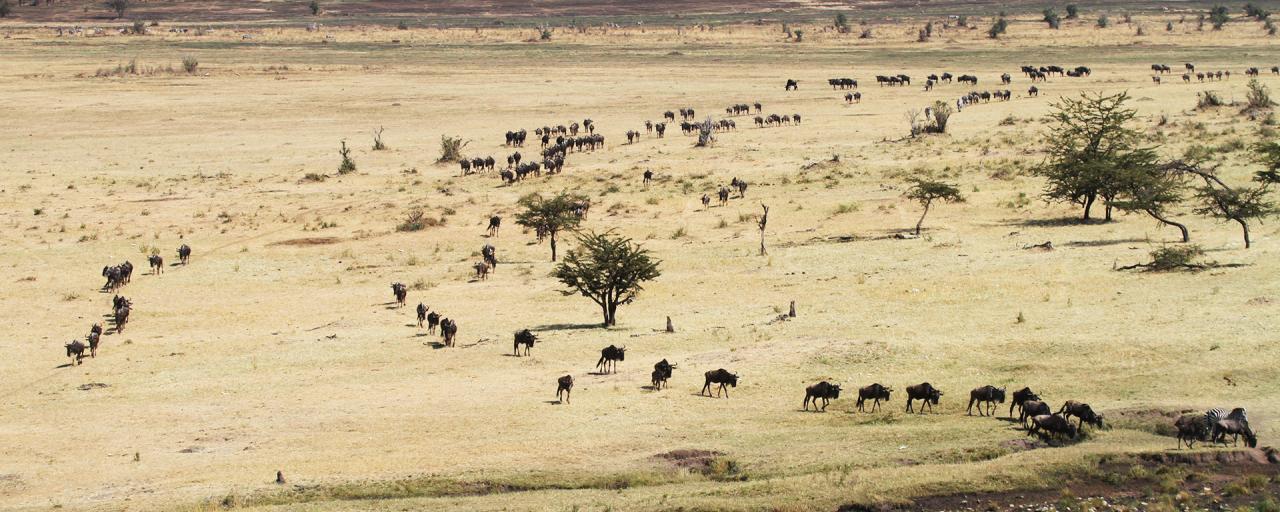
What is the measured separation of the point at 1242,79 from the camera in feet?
283

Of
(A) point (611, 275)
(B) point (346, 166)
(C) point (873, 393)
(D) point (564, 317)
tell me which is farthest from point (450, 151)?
(C) point (873, 393)

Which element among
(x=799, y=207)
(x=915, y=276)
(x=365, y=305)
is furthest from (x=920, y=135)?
(x=365, y=305)

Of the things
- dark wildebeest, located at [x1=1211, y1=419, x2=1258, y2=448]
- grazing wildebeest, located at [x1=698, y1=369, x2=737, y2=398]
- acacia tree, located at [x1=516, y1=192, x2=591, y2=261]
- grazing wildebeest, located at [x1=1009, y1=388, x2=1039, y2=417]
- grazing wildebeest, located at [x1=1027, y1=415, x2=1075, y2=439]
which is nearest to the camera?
dark wildebeest, located at [x1=1211, y1=419, x2=1258, y2=448]

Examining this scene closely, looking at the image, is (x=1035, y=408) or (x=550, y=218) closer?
(x=1035, y=408)

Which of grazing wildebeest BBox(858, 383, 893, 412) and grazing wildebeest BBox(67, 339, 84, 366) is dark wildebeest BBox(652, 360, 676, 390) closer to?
grazing wildebeest BBox(858, 383, 893, 412)

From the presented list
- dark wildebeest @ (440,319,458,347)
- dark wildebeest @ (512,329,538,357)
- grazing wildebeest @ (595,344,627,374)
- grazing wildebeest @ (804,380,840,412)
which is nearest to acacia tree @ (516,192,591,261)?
dark wildebeest @ (440,319,458,347)

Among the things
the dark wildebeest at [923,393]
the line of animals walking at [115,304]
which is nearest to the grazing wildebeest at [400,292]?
the line of animals walking at [115,304]

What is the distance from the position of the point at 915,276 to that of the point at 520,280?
11088 mm

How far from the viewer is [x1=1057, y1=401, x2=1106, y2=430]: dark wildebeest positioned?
21.5 metres

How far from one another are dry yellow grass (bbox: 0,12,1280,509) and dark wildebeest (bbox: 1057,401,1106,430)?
12.0 inches

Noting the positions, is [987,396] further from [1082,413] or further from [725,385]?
[725,385]

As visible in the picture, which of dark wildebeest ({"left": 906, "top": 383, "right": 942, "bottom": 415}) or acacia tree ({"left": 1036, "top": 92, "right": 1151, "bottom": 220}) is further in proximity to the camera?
acacia tree ({"left": 1036, "top": 92, "right": 1151, "bottom": 220})

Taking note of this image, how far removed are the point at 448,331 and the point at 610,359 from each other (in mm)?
4480

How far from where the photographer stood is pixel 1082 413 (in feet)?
70.4
